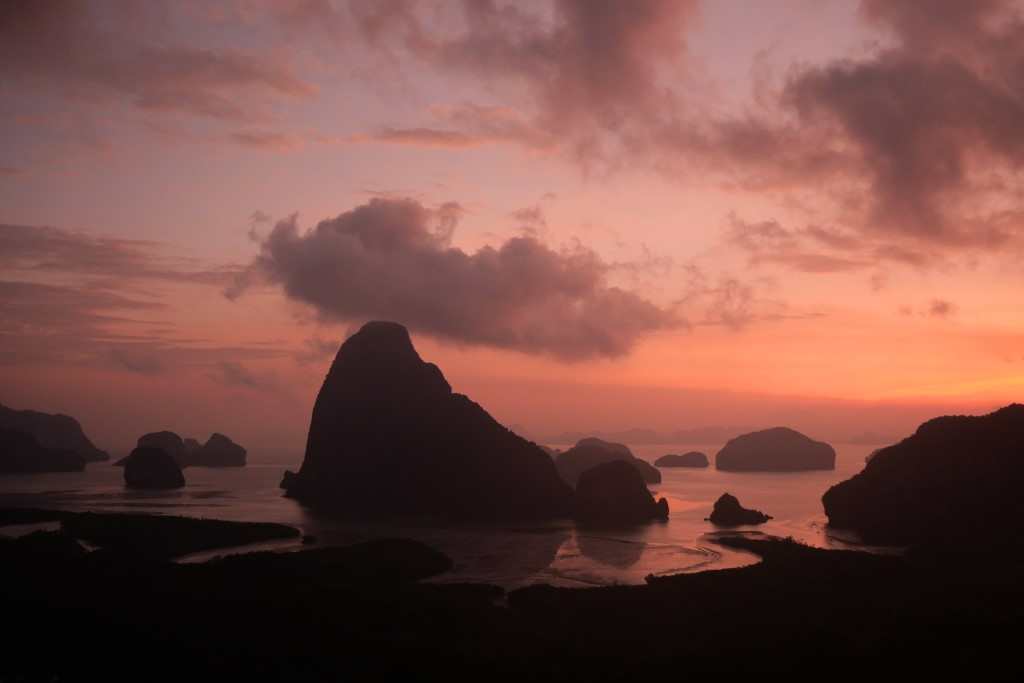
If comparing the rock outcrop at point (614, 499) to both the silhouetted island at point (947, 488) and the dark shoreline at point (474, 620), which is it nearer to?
the silhouetted island at point (947, 488)

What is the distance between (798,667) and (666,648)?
712 cm

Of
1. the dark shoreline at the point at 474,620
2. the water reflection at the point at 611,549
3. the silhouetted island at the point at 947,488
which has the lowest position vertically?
the water reflection at the point at 611,549

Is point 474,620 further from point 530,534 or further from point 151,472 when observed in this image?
point 151,472

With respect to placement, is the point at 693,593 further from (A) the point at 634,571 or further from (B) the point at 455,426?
(B) the point at 455,426

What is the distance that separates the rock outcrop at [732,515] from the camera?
11519cm

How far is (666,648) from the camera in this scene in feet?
141

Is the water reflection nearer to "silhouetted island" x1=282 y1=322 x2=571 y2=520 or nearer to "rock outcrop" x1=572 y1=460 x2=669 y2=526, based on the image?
"rock outcrop" x1=572 y1=460 x2=669 y2=526

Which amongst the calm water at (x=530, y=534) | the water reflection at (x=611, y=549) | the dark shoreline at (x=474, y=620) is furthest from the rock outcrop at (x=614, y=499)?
the dark shoreline at (x=474, y=620)

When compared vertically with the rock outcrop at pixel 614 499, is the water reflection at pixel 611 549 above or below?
below

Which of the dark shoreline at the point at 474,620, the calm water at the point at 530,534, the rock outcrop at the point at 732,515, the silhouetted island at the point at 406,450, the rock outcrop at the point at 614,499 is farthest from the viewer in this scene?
the silhouetted island at the point at 406,450

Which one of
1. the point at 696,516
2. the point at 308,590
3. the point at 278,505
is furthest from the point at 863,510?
the point at 278,505

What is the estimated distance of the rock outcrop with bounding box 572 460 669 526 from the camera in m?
121

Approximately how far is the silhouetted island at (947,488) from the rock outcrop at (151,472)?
142793 mm

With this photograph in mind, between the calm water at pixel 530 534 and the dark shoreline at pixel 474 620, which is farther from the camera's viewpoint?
the calm water at pixel 530 534
